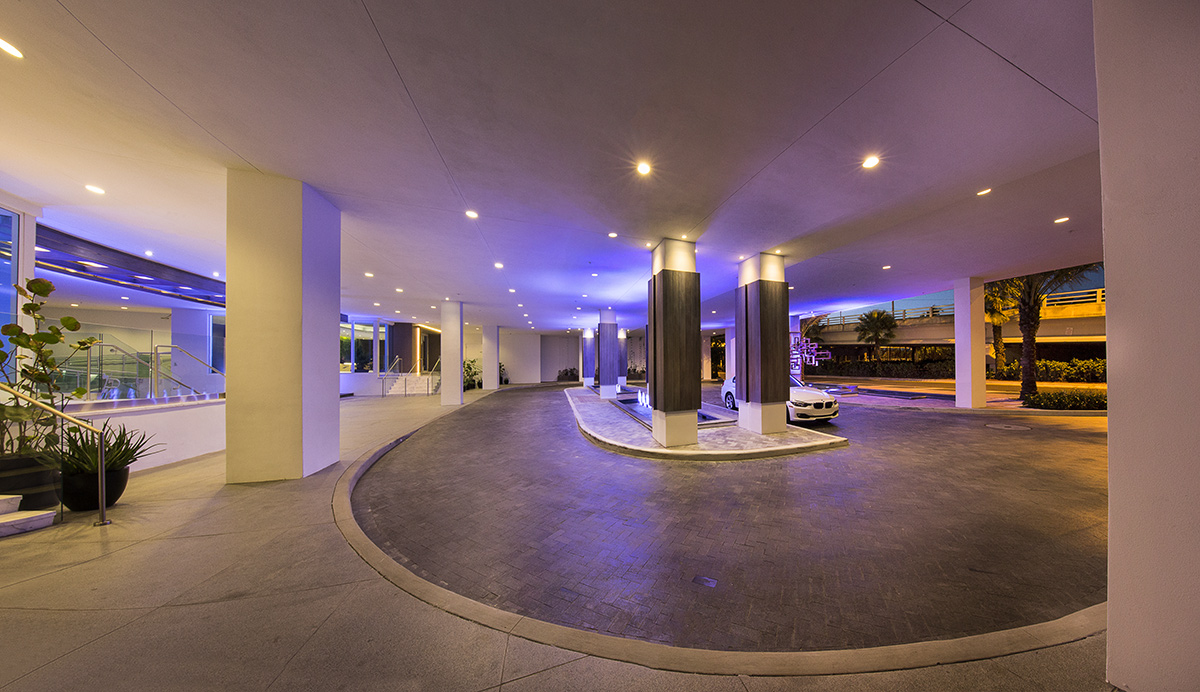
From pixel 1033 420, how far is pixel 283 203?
643 inches

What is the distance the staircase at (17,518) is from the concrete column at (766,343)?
31.2 ft

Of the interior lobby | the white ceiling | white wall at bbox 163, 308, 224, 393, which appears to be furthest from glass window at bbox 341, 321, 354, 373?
the white ceiling

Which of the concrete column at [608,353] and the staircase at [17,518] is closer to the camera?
the staircase at [17,518]

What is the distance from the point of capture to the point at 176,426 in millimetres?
5598

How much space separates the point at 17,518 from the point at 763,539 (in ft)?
21.9

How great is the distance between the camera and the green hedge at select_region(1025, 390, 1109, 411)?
31.7 ft

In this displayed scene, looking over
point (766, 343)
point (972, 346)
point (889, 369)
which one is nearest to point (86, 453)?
point (766, 343)

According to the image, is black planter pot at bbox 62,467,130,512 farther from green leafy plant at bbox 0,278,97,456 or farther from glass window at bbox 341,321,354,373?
glass window at bbox 341,321,354,373

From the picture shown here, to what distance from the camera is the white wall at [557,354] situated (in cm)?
2742

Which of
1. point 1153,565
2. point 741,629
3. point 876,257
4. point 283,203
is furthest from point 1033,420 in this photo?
point 283,203

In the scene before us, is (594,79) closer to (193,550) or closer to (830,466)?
(193,550)

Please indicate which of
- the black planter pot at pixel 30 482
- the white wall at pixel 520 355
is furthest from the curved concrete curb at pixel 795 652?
the white wall at pixel 520 355

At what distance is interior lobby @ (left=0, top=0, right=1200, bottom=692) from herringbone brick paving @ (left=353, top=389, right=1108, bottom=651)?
0.04 m

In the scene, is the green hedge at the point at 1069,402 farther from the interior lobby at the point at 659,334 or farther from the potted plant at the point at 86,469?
the potted plant at the point at 86,469
